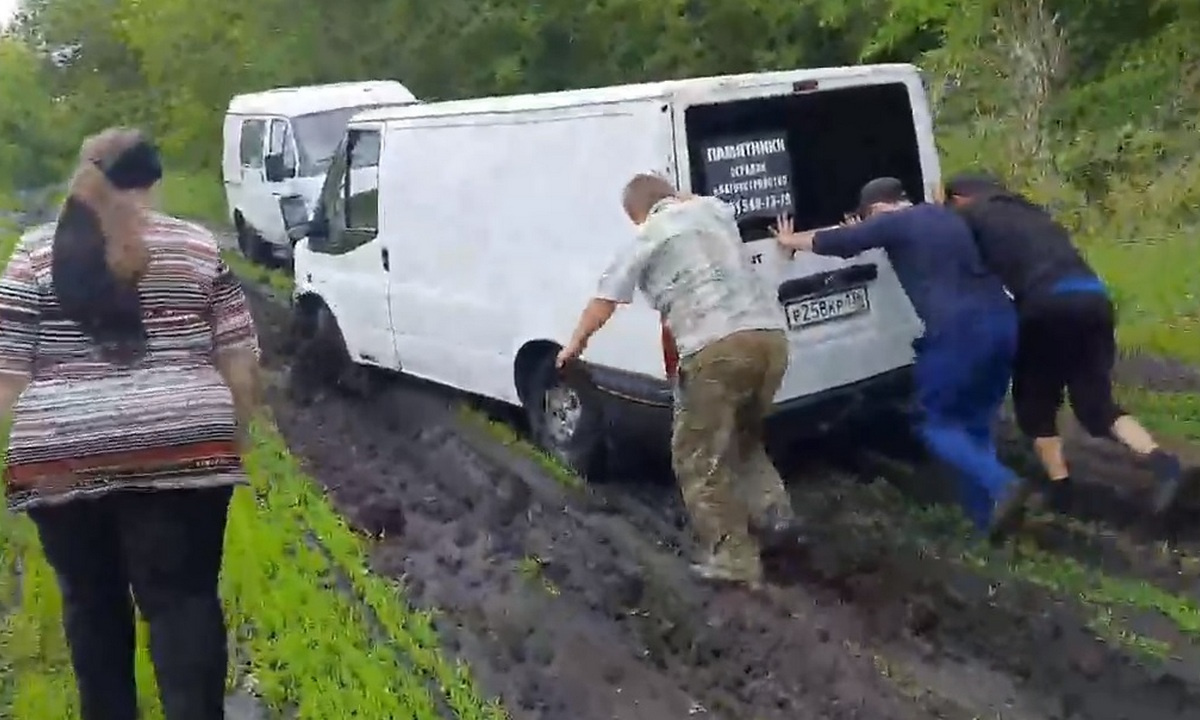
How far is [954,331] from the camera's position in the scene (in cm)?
661

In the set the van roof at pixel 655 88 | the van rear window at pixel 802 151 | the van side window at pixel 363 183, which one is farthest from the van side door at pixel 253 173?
the van rear window at pixel 802 151

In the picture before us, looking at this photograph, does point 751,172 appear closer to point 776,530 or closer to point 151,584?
point 776,530

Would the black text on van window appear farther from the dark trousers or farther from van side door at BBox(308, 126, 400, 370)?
van side door at BBox(308, 126, 400, 370)

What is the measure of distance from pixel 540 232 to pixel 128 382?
4.09m

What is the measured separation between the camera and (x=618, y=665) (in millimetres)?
5715

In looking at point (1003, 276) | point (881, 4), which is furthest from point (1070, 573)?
point (881, 4)

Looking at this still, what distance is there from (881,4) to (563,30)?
487cm

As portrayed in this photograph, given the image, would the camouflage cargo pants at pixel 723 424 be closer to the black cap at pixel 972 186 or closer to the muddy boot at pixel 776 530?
the muddy boot at pixel 776 530

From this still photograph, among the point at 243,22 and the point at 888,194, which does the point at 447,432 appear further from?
the point at 243,22

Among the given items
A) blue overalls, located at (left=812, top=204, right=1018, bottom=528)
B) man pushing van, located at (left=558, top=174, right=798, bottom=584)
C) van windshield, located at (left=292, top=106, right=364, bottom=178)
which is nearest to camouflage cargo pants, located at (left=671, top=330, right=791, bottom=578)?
man pushing van, located at (left=558, top=174, right=798, bottom=584)

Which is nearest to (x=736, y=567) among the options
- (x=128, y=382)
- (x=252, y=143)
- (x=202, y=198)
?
(x=128, y=382)

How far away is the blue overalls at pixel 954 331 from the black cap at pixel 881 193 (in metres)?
0.20

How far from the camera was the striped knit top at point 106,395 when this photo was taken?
4.01 metres

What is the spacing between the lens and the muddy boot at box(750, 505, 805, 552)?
687 centimetres
